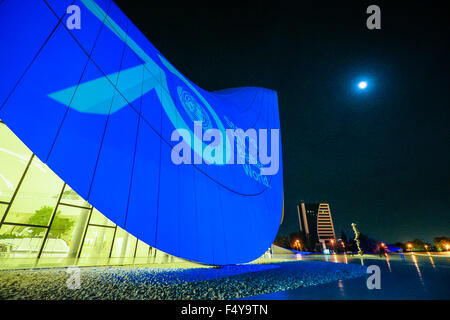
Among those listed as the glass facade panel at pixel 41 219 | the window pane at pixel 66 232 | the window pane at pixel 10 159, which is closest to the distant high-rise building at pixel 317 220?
the glass facade panel at pixel 41 219

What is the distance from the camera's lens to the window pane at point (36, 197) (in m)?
9.60

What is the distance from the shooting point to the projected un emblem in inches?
363

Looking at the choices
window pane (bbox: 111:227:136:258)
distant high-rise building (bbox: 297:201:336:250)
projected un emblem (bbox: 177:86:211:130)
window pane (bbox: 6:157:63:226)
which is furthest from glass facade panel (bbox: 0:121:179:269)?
distant high-rise building (bbox: 297:201:336:250)

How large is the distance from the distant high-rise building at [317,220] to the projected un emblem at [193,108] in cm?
18238

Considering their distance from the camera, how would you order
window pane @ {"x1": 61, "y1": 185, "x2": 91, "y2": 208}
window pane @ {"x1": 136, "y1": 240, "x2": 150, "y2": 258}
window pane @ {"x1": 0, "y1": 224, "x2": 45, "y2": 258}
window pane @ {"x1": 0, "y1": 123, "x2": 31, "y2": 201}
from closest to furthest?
window pane @ {"x1": 0, "y1": 224, "x2": 45, "y2": 258}, window pane @ {"x1": 0, "y1": 123, "x2": 31, "y2": 201}, window pane @ {"x1": 61, "y1": 185, "x2": 91, "y2": 208}, window pane @ {"x1": 136, "y1": 240, "x2": 150, "y2": 258}

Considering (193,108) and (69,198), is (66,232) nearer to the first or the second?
(69,198)

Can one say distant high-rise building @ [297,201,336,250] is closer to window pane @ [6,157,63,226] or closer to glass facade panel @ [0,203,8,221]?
window pane @ [6,157,63,226]

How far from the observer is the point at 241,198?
10.5 metres

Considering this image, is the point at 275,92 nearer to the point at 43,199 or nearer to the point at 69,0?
the point at 69,0

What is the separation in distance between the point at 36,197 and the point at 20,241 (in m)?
2.69

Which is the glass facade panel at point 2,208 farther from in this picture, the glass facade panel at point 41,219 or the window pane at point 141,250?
the window pane at point 141,250

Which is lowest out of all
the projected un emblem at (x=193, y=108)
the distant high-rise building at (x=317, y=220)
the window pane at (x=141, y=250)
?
the window pane at (x=141, y=250)

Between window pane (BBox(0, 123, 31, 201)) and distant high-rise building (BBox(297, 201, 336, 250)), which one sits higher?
distant high-rise building (BBox(297, 201, 336, 250))

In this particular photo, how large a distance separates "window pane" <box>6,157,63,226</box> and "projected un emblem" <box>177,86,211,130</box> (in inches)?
379
